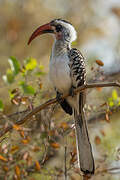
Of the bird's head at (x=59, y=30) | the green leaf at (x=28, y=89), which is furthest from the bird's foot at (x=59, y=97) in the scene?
the bird's head at (x=59, y=30)

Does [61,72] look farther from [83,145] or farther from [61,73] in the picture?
[83,145]

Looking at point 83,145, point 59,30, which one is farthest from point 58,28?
point 83,145

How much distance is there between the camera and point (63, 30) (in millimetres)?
3930

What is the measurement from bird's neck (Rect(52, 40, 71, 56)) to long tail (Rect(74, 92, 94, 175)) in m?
0.46

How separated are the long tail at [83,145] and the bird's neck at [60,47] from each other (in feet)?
1.50

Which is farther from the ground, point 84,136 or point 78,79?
point 78,79

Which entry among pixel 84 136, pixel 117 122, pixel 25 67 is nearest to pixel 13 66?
pixel 25 67

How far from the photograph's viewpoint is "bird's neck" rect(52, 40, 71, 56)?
3615 mm

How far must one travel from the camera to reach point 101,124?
4426 mm

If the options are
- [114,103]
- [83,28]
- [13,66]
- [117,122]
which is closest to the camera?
[13,66]

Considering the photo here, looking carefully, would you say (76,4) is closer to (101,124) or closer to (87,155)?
(101,124)

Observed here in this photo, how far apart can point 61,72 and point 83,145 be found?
71cm

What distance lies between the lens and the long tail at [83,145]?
326 cm

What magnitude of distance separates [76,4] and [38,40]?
3.12ft
